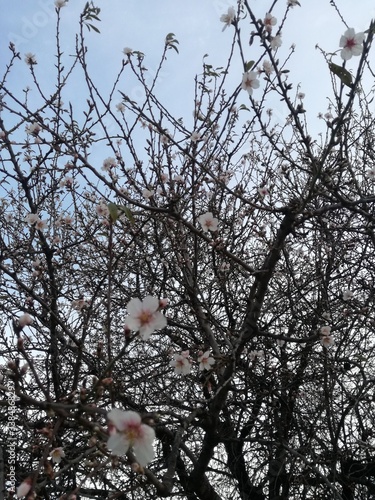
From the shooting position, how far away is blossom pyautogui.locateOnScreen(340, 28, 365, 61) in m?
2.26

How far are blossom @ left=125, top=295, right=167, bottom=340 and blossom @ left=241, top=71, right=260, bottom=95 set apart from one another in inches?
61.7

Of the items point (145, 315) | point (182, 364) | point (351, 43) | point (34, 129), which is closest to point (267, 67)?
point (351, 43)

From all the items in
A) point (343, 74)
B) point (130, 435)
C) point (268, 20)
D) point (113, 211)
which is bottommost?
point (130, 435)

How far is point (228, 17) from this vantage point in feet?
9.20

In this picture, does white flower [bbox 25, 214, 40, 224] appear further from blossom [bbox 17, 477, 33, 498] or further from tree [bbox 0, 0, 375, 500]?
blossom [bbox 17, 477, 33, 498]

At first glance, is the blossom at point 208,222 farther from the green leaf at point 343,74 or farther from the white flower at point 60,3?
the white flower at point 60,3

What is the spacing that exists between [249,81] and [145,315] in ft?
5.54

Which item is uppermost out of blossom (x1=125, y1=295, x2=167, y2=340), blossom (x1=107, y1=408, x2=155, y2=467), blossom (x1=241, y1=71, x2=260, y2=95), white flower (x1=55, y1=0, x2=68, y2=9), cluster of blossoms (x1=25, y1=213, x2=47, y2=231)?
white flower (x1=55, y1=0, x2=68, y2=9)

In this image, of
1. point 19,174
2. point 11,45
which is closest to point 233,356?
point 19,174

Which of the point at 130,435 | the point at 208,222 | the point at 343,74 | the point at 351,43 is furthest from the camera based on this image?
the point at 208,222

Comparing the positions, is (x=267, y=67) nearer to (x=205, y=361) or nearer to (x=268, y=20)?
(x=268, y=20)

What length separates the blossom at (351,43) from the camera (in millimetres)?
2260

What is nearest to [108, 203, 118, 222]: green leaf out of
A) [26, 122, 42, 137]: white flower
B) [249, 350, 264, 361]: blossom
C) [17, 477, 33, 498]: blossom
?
[17, 477, 33, 498]: blossom

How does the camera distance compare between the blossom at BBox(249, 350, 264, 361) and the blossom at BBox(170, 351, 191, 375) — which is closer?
the blossom at BBox(170, 351, 191, 375)
